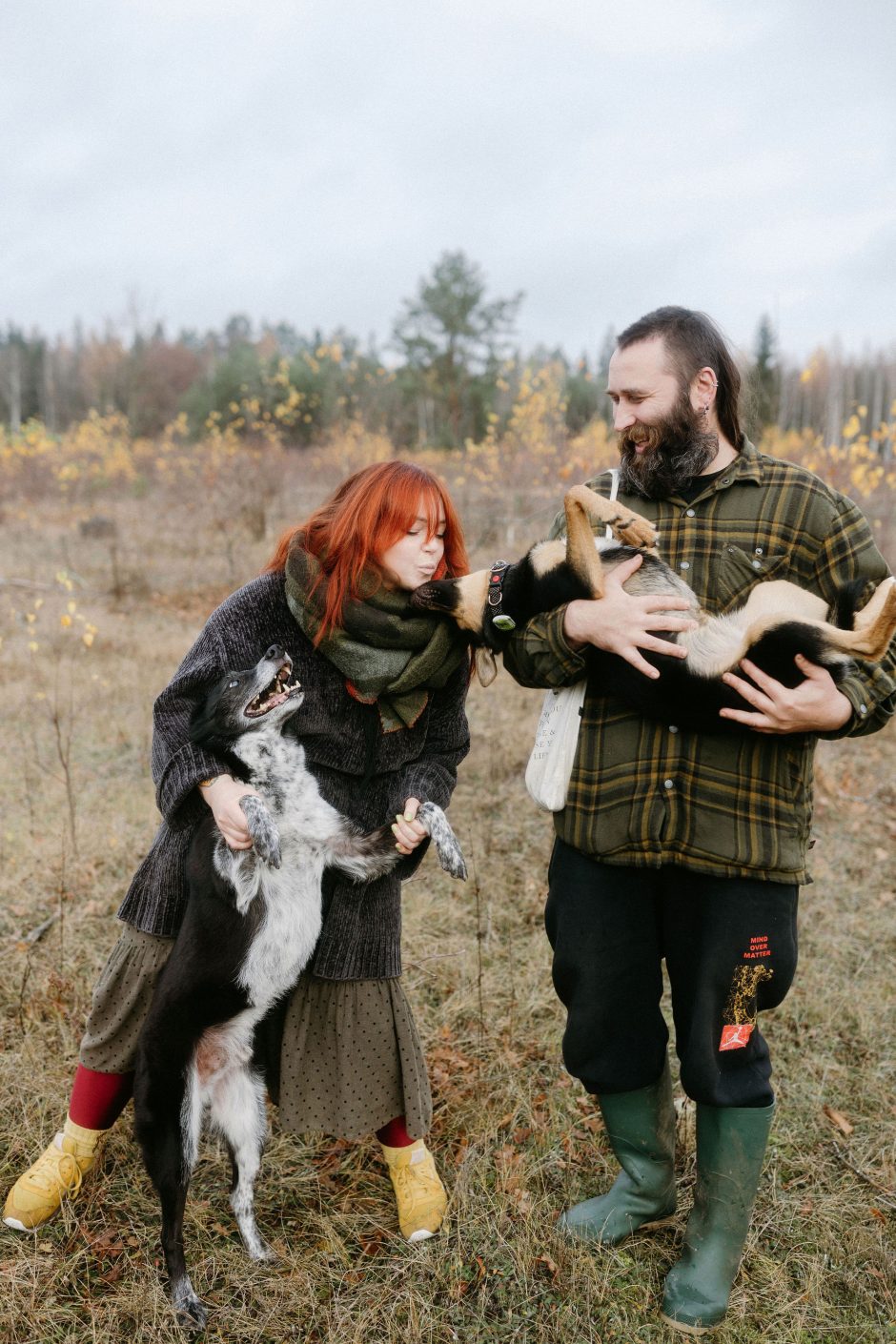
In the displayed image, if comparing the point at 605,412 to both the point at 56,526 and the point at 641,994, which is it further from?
the point at 641,994

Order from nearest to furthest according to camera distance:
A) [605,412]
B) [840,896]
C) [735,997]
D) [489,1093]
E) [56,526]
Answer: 1. [735,997]
2. [489,1093]
3. [840,896]
4. [605,412]
5. [56,526]

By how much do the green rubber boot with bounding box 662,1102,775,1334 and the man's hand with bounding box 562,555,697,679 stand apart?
117cm

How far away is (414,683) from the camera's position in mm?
2139

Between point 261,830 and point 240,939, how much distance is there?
0.31m

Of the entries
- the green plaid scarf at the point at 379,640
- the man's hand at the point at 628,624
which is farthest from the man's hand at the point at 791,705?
the green plaid scarf at the point at 379,640

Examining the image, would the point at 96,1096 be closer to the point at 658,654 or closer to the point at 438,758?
the point at 438,758

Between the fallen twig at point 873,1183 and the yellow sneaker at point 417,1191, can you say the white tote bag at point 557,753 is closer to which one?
the yellow sneaker at point 417,1191

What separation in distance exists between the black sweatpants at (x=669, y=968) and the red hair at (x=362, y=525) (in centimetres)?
92

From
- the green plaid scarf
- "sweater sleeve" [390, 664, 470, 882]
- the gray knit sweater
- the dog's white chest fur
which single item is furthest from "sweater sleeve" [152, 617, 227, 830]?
"sweater sleeve" [390, 664, 470, 882]

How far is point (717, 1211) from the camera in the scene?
6.72 feet

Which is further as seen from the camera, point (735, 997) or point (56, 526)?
point (56, 526)

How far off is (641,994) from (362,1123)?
858 millimetres

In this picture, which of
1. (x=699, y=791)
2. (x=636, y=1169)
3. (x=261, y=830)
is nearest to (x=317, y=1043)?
(x=261, y=830)

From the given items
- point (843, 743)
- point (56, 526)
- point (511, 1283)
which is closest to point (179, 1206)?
point (511, 1283)
